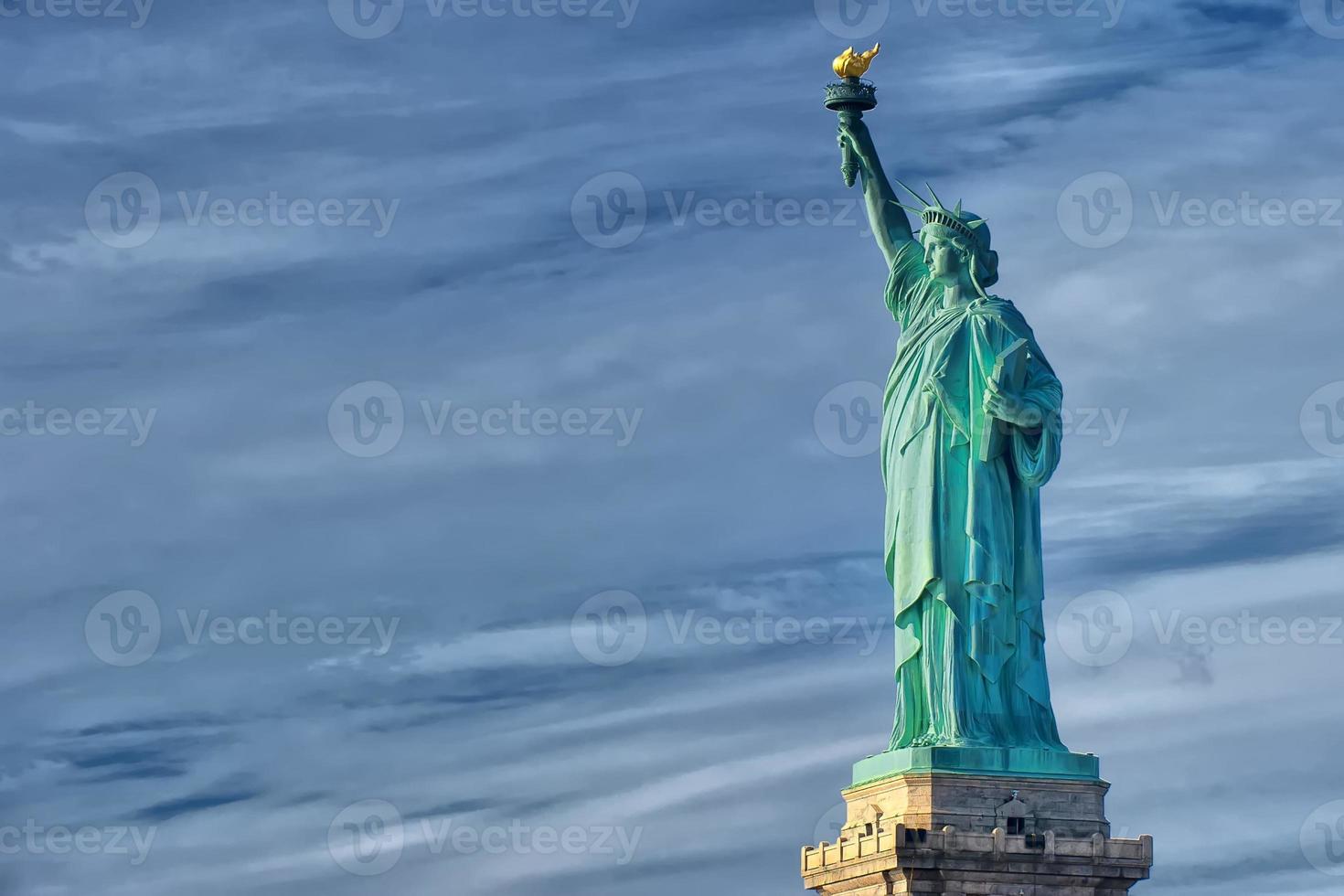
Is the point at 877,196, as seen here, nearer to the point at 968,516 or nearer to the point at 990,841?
the point at 968,516

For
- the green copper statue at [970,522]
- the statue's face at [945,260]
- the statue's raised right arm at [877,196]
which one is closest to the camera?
the green copper statue at [970,522]

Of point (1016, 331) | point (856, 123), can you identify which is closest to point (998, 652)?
point (1016, 331)

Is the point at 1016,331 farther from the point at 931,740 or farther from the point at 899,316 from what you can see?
the point at 931,740

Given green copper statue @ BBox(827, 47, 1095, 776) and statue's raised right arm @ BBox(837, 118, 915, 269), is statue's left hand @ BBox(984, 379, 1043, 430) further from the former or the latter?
statue's raised right arm @ BBox(837, 118, 915, 269)

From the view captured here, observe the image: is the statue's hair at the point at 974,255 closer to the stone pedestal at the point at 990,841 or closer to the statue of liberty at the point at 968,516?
the statue of liberty at the point at 968,516

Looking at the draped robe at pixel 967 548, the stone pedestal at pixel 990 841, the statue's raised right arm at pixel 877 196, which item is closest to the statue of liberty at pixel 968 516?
the draped robe at pixel 967 548

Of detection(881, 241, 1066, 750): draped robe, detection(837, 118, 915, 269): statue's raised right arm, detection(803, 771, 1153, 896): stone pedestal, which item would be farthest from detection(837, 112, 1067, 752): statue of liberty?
detection(837, 118, 915, 269): statue's raised right arm

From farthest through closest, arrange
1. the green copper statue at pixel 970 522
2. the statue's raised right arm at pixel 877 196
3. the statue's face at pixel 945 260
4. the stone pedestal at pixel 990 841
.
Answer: the statue's raised right arm at pixel 877 196 < the statue's face at pixel 945 260 < the green copper statue at pixel 970 522 < the stone pedestal at pixel 990 841
